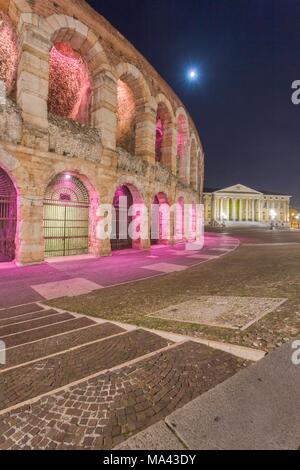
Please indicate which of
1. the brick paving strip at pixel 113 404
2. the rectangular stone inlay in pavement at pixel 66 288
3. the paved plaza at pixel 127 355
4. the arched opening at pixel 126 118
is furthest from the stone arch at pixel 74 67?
the brick paving strip at pixel 113 404

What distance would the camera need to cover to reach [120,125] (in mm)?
17562

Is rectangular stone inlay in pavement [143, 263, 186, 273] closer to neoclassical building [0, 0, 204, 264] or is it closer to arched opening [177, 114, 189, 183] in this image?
neoclassical building [0, 0, 204, 264]

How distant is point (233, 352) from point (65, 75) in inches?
700

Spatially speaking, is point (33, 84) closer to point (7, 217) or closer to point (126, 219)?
point (7, 217)

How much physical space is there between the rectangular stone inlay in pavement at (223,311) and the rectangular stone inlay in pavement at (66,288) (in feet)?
8.91

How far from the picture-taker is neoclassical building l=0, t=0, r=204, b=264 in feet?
32.1

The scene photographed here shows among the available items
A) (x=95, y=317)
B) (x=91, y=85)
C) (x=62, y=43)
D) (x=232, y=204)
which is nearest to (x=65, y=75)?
(x=62, y=43)

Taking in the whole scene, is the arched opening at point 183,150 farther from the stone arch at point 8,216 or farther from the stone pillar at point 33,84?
the stone arch at point 8,216

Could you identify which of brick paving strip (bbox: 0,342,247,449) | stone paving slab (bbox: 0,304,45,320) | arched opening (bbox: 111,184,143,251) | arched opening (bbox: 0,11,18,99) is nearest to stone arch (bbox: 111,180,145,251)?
arched opening (bbox: 111,184,143,251)

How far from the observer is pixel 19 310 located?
4895 mm

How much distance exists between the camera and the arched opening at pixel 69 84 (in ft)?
44.5

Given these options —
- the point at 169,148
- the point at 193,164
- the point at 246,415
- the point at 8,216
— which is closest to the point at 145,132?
the point at 169,148

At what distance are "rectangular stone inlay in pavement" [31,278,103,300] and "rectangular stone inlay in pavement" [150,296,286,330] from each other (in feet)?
8.91
